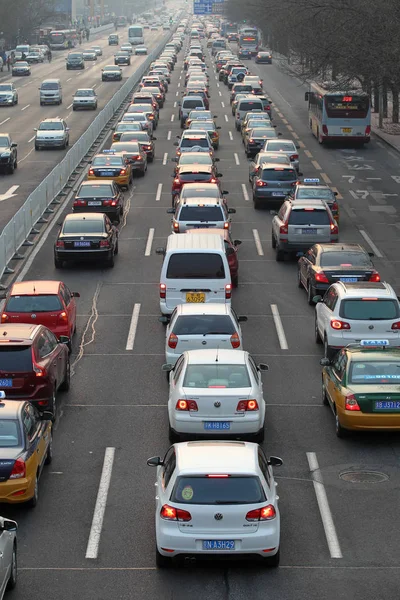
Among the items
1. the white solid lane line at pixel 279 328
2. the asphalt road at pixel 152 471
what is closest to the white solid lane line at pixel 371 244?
the asphalt road at pixel 152 471

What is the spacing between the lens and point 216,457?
13.2 meters

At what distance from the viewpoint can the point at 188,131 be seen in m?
52.9

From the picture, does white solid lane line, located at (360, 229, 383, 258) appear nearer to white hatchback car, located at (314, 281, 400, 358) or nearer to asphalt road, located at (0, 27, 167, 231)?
asphalt road, located at (0, 27, 167, 231)

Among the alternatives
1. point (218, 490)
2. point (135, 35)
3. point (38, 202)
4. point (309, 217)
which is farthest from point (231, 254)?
point (135, 35)

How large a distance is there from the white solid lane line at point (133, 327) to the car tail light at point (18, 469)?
30.0 feet

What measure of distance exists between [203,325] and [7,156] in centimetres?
2939

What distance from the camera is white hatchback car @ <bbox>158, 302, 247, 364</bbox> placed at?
2044 centimetres

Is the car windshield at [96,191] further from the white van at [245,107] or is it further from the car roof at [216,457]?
the white van at [245,107]

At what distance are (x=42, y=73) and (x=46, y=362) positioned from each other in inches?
3718

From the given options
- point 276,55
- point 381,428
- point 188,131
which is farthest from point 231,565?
point 276,55

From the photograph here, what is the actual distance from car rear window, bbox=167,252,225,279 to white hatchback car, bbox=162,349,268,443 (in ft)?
23.6

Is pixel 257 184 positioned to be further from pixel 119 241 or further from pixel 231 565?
pixel 231 565

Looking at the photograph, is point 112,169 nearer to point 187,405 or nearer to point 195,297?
point 195,297

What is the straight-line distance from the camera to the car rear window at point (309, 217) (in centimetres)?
3192
